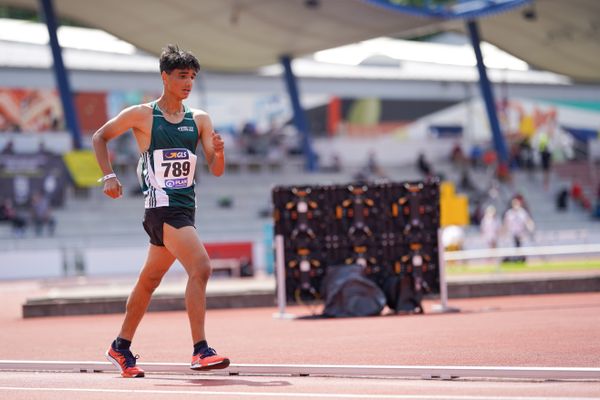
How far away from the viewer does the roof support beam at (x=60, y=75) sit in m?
39.9

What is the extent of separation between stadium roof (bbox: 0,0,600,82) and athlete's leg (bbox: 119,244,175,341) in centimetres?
3201

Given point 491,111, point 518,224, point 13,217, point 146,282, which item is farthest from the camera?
point 491,111

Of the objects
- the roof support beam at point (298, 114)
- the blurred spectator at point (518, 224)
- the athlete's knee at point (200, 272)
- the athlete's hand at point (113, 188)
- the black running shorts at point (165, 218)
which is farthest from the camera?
the roof support beam at point (298, 114)

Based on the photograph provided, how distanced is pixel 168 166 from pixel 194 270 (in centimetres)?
80

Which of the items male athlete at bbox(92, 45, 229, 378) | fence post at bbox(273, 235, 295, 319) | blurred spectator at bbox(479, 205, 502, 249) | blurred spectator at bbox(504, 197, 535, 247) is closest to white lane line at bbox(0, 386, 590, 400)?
male athlete at bbox(92, 45, 229, 378)

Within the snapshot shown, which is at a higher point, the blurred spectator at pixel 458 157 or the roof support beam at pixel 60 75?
the roof support beam at pixel 60 75

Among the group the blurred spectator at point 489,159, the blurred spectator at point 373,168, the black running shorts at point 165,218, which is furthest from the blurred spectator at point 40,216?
the black running shorts at point 165,218

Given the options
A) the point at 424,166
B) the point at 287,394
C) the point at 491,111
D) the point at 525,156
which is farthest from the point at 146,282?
the point at 525,156

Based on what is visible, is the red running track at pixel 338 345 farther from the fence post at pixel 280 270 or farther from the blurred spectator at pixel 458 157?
the blurred spectator at pixel 458 157

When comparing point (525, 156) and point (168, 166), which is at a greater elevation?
point (525, 156)

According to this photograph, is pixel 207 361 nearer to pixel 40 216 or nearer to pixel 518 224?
pixel 518 224

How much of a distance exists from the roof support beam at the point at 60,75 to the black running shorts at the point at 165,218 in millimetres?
31496

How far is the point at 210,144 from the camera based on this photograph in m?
9.55

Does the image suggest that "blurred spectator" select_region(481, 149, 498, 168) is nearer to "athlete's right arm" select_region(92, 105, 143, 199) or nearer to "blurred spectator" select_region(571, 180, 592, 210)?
"blurred spectator" select_region(571, 180, 592, 210)
